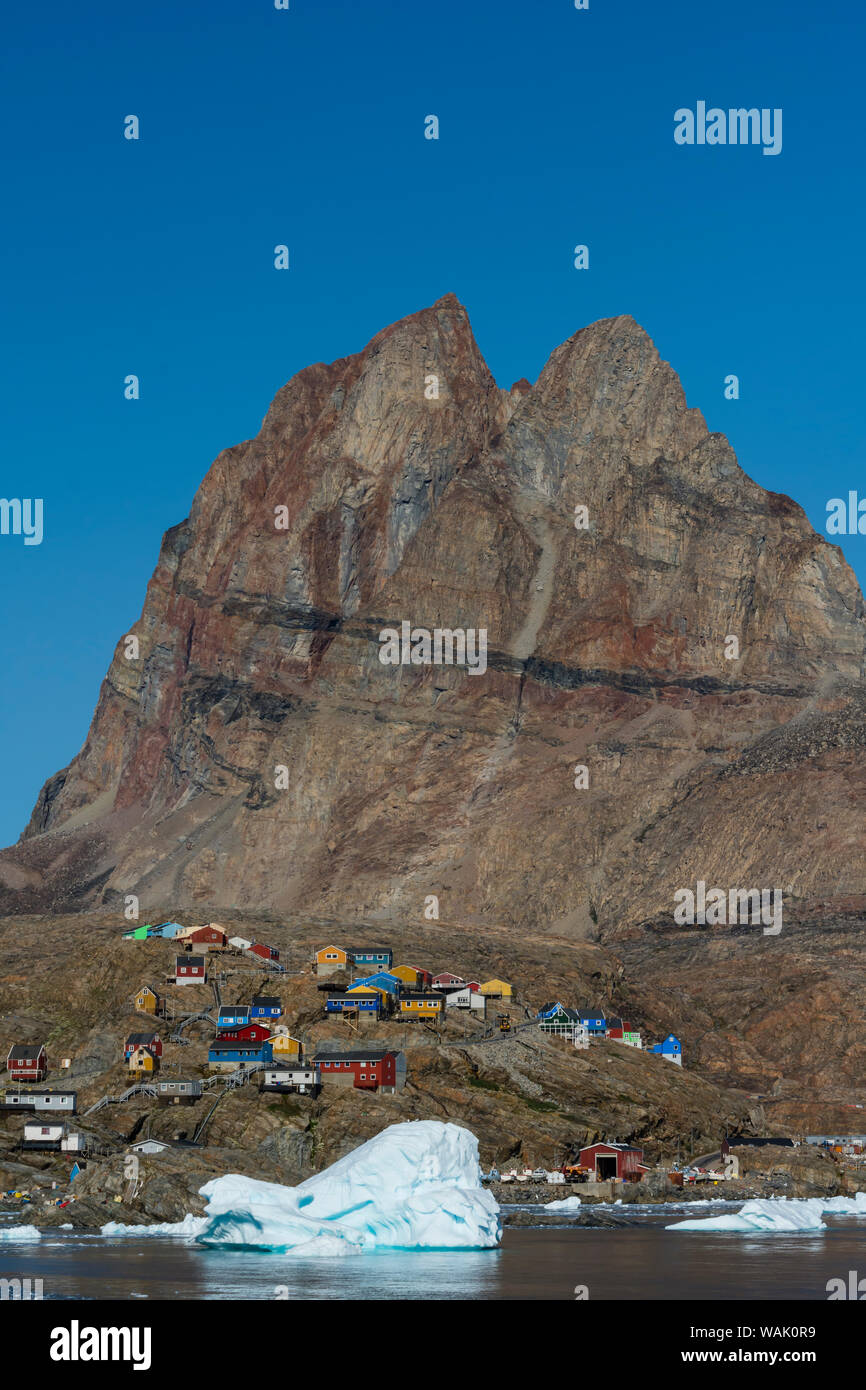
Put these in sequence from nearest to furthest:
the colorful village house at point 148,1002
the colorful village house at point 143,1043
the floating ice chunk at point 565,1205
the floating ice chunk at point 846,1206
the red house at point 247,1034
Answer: the floating ice chunk at point 565,1205 → the floating ice chunk at point 846,1206 → the colorful village house at point 143,1043 → the red house at point 247,1034 → the colorful village house at point 148,1002

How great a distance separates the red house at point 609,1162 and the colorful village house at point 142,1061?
37254 mm

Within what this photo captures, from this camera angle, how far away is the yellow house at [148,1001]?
7426 inches

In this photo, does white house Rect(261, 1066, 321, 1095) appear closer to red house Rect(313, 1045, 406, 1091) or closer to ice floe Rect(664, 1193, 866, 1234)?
red house Rect(313, 1045, 406, 1091)

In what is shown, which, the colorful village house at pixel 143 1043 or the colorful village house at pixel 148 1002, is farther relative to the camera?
the colorful village house at pixel 148 1002

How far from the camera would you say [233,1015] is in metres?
183

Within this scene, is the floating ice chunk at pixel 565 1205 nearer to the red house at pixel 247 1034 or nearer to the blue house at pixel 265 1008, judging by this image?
the red house at pixel 247 1034

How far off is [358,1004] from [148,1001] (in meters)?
20.2

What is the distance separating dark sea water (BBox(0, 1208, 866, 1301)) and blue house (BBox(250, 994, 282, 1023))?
70628 mm

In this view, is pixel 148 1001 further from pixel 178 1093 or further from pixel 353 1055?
pixel 178 1093

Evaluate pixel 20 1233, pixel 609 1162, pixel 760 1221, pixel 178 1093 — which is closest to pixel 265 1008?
pixel 178 1093

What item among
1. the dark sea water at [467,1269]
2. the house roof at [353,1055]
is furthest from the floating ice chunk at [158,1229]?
the house roof at [353,1055]

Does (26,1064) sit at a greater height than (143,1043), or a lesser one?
lesser

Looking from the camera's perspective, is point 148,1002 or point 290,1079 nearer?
point 290,1079
